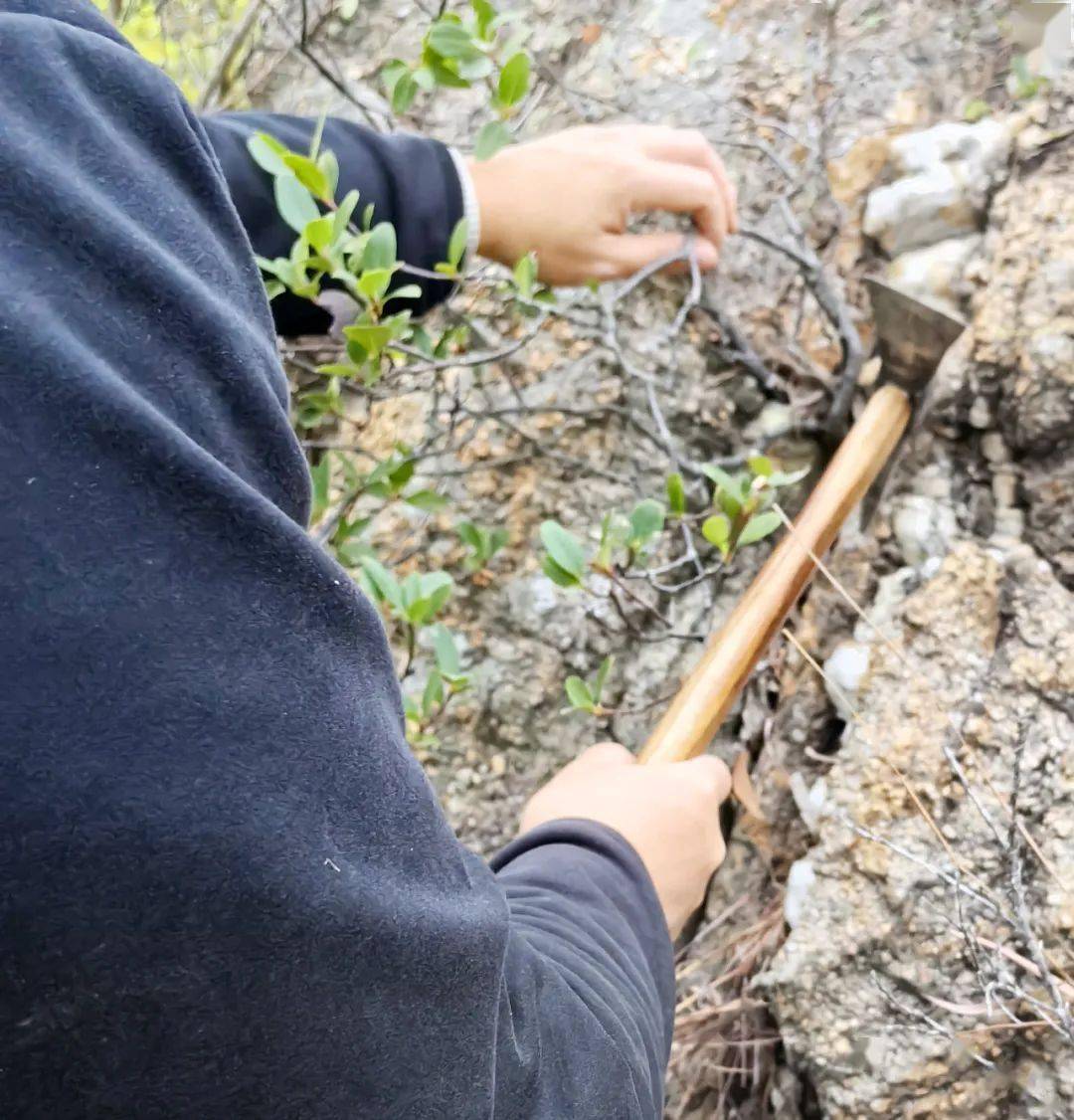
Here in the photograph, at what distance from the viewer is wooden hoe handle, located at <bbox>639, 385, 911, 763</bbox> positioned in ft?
3.40

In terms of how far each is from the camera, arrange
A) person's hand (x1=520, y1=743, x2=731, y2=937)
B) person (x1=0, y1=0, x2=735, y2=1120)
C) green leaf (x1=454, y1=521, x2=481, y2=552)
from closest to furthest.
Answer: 1. person (x1=0, y1=0, x2=735, y2=1120)
2. person's hand (x1=520, y1=743, x2=731, y2=937)
3. green leaf (x1=454, y1=521, x2=481, y2=552)

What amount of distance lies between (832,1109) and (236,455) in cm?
97

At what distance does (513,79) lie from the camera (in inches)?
38.4

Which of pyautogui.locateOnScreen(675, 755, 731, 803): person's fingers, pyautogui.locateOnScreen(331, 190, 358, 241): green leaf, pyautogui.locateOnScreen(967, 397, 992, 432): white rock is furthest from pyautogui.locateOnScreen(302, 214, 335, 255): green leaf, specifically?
pyautogui.locateOnScreen(967, 397, 992, 432): white rock

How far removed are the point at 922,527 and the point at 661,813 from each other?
594mm

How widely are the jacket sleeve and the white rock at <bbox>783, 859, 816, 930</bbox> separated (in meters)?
0.86

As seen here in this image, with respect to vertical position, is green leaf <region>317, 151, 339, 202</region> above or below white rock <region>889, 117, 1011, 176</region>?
above

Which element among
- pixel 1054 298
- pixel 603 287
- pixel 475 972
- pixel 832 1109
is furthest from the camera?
pixel 603 287

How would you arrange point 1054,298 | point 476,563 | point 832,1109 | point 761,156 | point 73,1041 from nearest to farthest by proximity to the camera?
point 73,1041 → point 832,1109 → point 1054,298 → point 476,563 → point 761,156

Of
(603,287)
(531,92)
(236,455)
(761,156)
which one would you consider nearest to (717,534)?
(603,287)

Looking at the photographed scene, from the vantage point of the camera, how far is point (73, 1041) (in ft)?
1.22

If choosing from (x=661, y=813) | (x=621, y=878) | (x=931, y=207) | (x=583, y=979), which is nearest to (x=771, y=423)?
(x=931, y=207)

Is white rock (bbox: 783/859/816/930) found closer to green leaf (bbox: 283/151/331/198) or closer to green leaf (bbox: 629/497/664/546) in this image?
green leaf (bbox: 629/497/664/546)

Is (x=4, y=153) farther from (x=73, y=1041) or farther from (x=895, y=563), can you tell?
(x=895, y=563)
